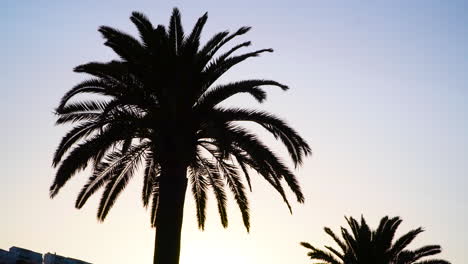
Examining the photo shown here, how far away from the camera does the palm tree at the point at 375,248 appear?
23.4 metres

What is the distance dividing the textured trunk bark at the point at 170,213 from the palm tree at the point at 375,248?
41.2 ft

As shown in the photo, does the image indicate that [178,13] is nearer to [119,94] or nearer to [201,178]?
[119,94]

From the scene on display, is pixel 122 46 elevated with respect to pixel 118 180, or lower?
elevated

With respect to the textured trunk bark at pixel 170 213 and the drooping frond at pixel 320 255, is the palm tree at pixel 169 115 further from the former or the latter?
the drooping frond at pixel 320 255

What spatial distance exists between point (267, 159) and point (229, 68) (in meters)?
2.57

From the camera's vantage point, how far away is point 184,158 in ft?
41.7

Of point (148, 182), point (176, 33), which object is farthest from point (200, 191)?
point (176, 33)

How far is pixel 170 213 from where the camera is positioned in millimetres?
12320

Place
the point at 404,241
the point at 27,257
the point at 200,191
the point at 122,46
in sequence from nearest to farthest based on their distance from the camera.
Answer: the point at 122,46
the point at 200,191
the point at 404,241
the point at 27,257

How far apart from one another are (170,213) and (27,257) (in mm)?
40284

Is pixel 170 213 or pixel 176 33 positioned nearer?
pixel 170 213

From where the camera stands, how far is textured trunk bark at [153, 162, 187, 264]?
12000mm

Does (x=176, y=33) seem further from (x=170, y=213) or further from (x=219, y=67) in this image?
(x=170, y=213)

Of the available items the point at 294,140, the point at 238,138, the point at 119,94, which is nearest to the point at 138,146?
the point at 119,94
